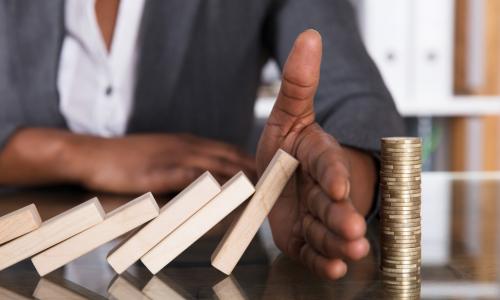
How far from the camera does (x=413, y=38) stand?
2.93 metres

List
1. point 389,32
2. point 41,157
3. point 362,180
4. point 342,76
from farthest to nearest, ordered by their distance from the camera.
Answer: point 389,32 < point 41,157 < point 342,76 < point 362,180

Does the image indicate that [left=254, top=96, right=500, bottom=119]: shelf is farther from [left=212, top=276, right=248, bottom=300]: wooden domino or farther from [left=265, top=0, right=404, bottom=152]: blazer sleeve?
A: [left=212, top=276, right=248, bottom=300]: wooden domino

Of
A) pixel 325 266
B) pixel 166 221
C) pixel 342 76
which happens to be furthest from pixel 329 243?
pixel 342 76

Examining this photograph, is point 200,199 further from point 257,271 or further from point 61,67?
point 61,67

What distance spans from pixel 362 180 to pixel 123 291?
34cm

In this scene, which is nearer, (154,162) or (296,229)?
(296,229)

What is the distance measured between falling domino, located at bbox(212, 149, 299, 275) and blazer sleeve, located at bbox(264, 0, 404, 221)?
0.78 ft

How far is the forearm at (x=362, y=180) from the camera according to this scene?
2.68 feet

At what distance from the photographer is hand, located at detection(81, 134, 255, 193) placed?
1.12 m

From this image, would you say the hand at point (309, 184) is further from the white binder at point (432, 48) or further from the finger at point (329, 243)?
the white binder at point (432, 48)

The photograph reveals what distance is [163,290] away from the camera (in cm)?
56

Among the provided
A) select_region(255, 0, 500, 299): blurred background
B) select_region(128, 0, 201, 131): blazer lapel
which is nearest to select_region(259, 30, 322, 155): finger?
select_region(128, 0, 201, 131): blazer lapel

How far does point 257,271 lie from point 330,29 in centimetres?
65

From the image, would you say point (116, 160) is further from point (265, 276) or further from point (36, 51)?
point (265, 276)
